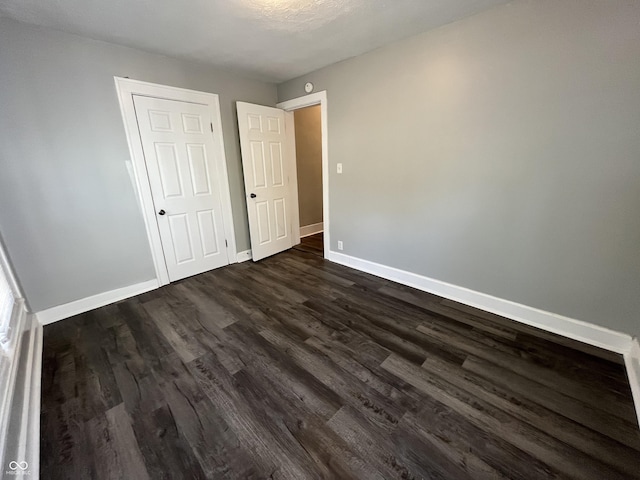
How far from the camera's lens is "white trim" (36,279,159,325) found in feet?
7.51

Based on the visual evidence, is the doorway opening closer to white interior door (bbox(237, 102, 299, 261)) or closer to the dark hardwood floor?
white interior door (bbox(237, 102, 299, 261))

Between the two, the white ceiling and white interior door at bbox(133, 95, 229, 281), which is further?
white interior door at bbox(133, 95, 229, 281)

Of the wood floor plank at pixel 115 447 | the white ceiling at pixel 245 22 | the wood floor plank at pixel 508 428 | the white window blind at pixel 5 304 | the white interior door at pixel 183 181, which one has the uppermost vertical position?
the white ceiling at pixel 245 22

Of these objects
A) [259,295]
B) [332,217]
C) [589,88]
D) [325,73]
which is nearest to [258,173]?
[332,217]

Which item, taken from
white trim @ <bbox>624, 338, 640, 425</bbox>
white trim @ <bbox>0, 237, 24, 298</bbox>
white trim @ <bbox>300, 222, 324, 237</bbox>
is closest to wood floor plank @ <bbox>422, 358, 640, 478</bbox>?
white trim @ <bbox>624, 338, 640, 425</bbox>

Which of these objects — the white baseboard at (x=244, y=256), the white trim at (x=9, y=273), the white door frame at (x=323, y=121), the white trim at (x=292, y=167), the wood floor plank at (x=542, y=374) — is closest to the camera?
the wood floor plank at (x=542, y=374)

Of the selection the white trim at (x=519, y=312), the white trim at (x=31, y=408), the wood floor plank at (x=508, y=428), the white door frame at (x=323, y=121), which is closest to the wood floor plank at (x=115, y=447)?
the white trim at (x=31, y=408)

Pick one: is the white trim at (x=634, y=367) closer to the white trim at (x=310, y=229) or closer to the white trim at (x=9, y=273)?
the white trim at (x=310, y=229)

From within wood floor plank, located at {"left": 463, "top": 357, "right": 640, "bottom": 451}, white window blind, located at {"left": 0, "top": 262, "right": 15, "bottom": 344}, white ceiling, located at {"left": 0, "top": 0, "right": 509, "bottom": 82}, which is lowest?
wood floor plank, located at {"left": 463, "top": 357, "right": 640, "bottom": 451}

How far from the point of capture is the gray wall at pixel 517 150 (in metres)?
1.63

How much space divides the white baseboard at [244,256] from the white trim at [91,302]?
1029 millimetres

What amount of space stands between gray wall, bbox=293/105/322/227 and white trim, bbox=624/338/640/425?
4.13m

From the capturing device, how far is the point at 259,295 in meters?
2.70

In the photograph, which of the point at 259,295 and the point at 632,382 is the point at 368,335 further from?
the point at 632,382
